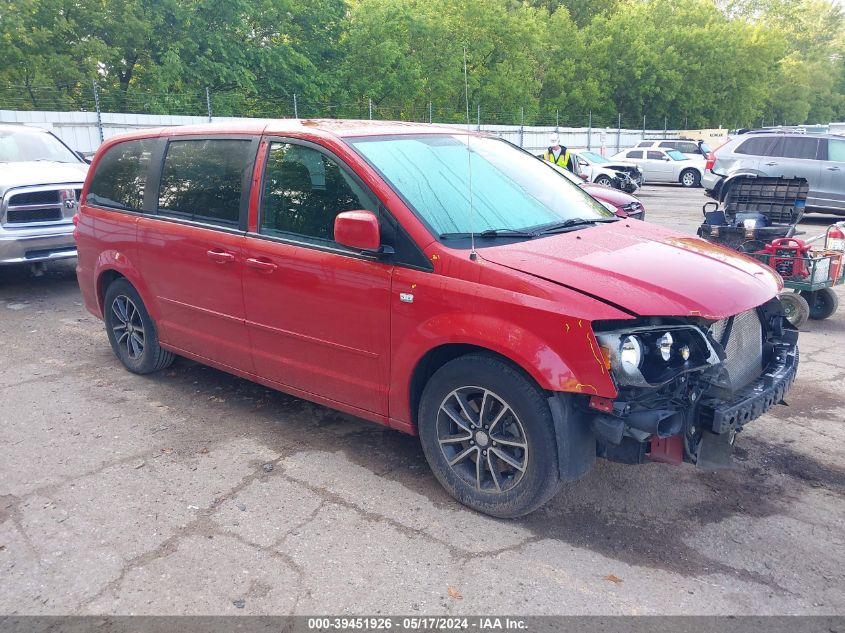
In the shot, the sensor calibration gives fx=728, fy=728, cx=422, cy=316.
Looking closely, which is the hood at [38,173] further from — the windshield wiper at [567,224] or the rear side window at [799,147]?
the rear side window at [799,147]

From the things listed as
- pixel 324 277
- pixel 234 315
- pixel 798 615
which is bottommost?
pixel 798 615

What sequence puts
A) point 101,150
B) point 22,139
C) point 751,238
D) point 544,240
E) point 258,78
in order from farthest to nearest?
point 258,78
point 22,139
point 751,238
point 101,150
point 544,240

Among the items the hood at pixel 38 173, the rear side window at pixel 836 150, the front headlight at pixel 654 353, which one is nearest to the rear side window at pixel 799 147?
the rear side window at pixel 836 150

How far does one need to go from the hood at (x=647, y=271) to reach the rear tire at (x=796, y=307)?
3381 mm

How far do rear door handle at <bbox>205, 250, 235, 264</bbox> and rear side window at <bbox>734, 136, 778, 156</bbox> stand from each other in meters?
15.3

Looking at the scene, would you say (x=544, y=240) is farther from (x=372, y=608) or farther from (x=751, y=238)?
(x=751, y=238)

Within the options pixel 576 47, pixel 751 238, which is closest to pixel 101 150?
pixel 751 238

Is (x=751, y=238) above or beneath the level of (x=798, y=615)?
above

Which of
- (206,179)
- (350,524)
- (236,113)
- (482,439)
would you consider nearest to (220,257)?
(206,179)

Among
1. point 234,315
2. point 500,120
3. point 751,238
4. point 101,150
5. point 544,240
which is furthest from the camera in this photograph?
point 500,120

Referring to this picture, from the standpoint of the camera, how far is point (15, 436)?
4.67 metres

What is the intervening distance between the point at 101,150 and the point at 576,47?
4627cm

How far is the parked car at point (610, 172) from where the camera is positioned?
23109 mm

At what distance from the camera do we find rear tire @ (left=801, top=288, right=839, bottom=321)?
298 inches
